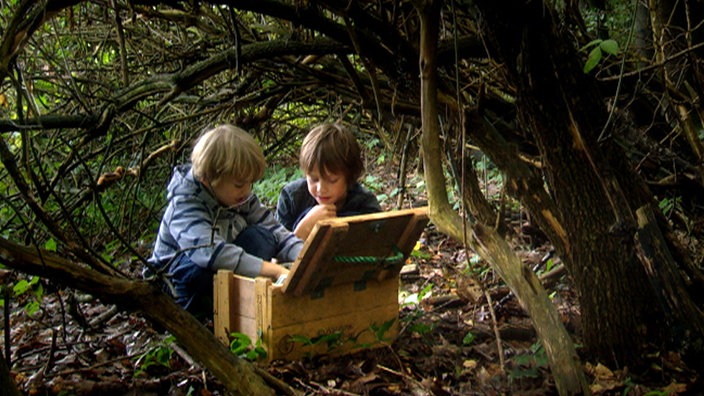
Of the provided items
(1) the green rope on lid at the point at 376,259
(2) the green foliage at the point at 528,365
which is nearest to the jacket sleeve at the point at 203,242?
(1) the green rope on lid at the point at 376,259

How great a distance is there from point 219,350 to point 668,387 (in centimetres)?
163

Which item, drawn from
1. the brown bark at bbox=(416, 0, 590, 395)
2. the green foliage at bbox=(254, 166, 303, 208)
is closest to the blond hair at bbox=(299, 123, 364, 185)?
the brown bark at bbox=(416, 0, 590, 395)

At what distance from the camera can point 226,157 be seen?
346 centimetres

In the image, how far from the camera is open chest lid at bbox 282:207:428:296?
2.74 metres

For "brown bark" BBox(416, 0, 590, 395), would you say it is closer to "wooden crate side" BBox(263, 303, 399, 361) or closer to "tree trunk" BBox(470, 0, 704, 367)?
"tree trunk" BBox(470, 0, 704, 367)

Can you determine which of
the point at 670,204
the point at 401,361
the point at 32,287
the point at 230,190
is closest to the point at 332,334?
the point at 401,361

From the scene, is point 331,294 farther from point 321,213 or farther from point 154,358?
point 321,213

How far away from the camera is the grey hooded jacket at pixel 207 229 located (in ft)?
10.9

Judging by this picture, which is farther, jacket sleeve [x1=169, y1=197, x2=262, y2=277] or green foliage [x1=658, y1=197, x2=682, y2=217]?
green foliage [x1=658, y1=197, x2=682, y2=217]

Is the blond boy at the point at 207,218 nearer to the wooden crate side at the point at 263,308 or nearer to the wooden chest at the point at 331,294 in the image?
the wooden chest at the point at 331,294

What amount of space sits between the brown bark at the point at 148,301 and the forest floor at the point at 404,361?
1.48 feet

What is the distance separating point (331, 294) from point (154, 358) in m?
0.81

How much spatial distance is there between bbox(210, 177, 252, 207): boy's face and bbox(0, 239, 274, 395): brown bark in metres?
1.52

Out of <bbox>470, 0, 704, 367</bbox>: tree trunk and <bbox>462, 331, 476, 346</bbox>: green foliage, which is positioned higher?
<bbox>470, 0, 704, 367</bbox>: tree trunk
